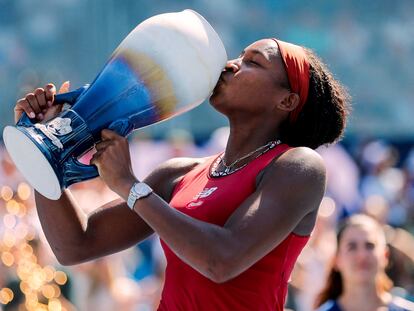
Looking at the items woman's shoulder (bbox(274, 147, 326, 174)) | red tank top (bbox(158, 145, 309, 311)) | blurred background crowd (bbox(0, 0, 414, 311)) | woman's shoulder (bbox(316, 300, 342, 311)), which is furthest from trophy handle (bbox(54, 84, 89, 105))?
blurred background crowd (bbox(0, 0, 414, 311))

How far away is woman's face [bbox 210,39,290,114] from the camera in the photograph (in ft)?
9.03

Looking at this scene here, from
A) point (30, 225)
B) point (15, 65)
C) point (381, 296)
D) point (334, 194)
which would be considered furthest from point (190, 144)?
point (381, 296)

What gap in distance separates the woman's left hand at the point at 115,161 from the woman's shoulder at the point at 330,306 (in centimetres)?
233

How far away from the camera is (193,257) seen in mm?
2486

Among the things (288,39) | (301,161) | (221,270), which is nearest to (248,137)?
(301,161)

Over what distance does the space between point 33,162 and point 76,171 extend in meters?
0.11

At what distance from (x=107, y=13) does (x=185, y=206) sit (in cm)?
696

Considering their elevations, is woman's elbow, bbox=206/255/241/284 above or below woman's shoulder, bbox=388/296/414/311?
above

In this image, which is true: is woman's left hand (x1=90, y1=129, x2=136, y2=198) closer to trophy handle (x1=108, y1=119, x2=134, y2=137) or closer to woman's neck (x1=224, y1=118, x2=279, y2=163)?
trophy handle (x1=108, y1=119, x2=134, y2=137)

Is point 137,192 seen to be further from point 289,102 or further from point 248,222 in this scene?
point 289,102

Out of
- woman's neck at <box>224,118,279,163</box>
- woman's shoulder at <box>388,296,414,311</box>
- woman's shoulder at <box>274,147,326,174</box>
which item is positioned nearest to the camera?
woman's shoulder at <box>274,147,326,174</box>

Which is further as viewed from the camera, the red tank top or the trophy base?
the red tank top

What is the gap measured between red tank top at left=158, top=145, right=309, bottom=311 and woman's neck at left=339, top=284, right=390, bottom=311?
1.98 meters

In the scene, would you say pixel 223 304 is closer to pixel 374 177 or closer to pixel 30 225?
pixel 30 225
